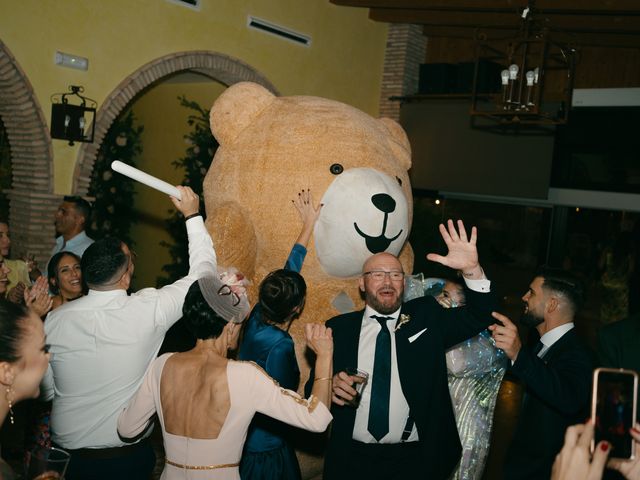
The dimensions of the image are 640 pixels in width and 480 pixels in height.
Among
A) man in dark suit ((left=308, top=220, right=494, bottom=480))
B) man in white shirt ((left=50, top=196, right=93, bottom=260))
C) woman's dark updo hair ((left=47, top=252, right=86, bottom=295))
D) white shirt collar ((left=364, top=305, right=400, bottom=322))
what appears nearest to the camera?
man in dark suit ((left=308, top=220, right=494, bottom=480))

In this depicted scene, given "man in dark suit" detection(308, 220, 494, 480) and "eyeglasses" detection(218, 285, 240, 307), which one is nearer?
"eyeglasses" detection(218, 285, 240, 307)

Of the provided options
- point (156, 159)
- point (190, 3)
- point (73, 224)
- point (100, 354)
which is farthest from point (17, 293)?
point (156, 159)

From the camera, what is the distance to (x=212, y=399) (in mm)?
2314

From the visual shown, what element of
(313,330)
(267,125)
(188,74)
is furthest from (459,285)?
(188,74)

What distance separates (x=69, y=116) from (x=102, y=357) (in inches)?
187

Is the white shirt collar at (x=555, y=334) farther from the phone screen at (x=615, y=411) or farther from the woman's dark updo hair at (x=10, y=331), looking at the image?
the woman's dark updo hair at (x=10, y=331)

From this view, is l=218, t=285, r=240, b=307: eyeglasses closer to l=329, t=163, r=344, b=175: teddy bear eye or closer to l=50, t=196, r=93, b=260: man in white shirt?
l=329, t=163, r=344, b=175: teddy bear eye

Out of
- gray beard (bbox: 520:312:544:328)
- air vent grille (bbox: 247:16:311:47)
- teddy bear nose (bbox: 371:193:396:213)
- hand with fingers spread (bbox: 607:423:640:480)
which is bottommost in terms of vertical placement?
hand with fingers spread (bbox: 607:423:640:480)

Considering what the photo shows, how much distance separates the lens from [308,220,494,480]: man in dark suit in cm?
305

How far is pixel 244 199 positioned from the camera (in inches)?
166

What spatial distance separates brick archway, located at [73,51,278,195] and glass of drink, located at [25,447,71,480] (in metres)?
5.62

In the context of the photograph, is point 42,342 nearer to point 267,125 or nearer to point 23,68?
point 267,125

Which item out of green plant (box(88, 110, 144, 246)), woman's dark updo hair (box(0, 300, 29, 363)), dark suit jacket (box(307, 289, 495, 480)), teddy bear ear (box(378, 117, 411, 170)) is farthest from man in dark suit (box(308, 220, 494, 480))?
green plant (box(88, 110, 144, 246))

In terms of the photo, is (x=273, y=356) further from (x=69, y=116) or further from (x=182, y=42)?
(x=182, y=42)
